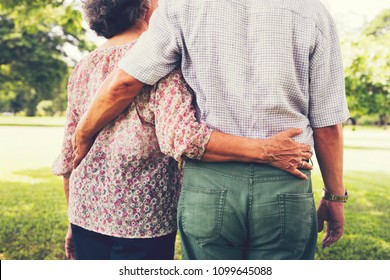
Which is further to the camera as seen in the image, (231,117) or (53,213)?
(53,213)

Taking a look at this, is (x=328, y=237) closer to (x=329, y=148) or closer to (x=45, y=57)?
(x=329, y=148)

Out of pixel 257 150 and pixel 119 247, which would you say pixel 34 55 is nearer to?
pixel 119 247

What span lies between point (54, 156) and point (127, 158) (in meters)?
16.5

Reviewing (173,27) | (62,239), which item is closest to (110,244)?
(173,27)

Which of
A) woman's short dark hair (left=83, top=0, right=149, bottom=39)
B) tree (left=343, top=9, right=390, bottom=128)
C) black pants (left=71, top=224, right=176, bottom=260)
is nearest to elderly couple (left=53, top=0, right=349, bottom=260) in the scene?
black pants (left=71, top=224, right=176, bottom=260)

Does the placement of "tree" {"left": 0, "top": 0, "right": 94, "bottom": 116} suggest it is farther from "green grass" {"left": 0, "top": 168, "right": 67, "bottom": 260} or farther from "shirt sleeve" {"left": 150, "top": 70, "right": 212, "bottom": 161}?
"shirt sleeve" {"left": 150, "top": 70, "right": 212, "bottom": 161}

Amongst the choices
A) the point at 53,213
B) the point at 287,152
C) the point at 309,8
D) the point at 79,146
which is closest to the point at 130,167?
the point at 79,146

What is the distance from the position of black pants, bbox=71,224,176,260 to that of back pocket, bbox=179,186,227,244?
1.16 feet

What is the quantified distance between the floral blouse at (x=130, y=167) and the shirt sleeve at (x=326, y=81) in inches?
20.4

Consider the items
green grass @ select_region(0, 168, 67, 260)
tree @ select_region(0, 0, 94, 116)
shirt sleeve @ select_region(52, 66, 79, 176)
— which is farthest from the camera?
tree @ select_region(0, 0, 94, 116)

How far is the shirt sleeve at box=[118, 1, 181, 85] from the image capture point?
1711 mm

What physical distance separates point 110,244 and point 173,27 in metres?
1.06

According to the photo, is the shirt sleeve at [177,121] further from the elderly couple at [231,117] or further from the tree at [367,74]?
the tree at [367,74]

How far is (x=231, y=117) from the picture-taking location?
171 cm
